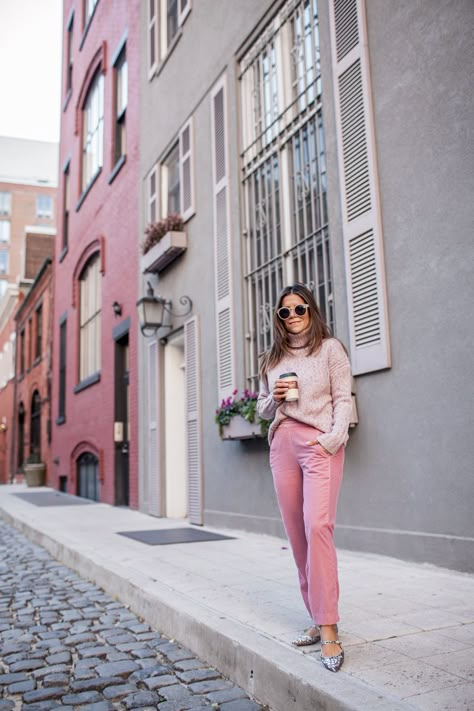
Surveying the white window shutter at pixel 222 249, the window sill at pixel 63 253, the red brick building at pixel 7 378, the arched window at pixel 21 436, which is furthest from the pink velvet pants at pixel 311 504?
the red brick building at pixel 7 378

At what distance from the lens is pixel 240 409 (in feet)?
23.9

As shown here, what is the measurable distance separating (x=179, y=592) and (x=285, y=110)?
200 inches

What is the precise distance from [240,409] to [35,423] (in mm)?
18153

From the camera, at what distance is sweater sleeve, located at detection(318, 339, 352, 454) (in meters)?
2.94

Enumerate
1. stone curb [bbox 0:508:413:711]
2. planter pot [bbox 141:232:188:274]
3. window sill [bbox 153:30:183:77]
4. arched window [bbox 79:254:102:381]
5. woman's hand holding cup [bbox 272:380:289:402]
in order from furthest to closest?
arched window [bbox 79:254:102:381] → window sill [bbox 153:30:183:77] → planter pot [bbox 141:232:188:274] → woman's hand holding cup [bbox 272:380:289:402] → stone curb [bbox 0:508:413:711]

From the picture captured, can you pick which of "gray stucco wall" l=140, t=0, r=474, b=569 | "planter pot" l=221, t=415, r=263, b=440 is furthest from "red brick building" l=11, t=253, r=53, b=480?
"gray stucco wall" l=140, t=0, r=474, b=569

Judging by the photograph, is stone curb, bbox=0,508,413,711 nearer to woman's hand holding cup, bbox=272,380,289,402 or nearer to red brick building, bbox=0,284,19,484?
woman's hand holding cup, bbox=272,380,289,402

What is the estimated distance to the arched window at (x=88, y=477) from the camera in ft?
44.7

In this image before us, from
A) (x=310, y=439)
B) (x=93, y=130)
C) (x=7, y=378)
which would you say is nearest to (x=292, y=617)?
(x=310, y=439)

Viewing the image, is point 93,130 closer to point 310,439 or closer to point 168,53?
point 168,53

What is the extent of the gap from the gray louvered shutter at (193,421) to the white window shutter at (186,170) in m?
1.65

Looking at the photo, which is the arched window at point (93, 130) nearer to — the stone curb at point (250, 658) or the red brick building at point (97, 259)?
the red brick building at point (97, 259)

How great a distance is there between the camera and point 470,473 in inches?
Result: 175

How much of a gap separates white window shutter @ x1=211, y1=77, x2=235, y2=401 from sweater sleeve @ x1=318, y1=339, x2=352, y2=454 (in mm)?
4574
